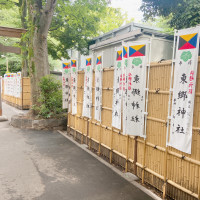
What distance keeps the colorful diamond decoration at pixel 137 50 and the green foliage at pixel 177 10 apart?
9.82 m

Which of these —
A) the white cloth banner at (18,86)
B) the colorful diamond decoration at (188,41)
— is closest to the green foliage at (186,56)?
the colorful diamond decoration at (188,41)

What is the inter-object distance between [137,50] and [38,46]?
856cm

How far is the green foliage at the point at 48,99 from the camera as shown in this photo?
11866 mm

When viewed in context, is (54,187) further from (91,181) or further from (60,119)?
(60,119)

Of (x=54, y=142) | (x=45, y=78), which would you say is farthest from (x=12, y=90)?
(x=54, y=142)

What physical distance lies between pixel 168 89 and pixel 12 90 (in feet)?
62.0

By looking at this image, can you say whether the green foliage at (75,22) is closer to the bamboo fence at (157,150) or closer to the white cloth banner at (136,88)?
the bamboo fence at (157,150)

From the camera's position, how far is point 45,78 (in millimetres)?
11977

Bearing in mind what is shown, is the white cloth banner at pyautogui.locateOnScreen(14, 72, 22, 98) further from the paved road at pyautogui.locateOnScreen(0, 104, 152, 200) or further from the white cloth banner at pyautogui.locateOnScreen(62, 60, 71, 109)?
the paved road at pyautogui.locateOnScreen(0, 104, 152, 200)

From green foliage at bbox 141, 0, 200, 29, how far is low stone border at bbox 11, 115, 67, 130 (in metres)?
10.1

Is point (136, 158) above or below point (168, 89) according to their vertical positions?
below

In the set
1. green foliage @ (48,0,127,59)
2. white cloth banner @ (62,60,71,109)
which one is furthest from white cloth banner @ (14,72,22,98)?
white cloth banner @ (62,60,71,109)

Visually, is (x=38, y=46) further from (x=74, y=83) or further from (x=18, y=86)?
(x=18, y=86)

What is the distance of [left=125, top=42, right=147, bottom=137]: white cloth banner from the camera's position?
5410mm
